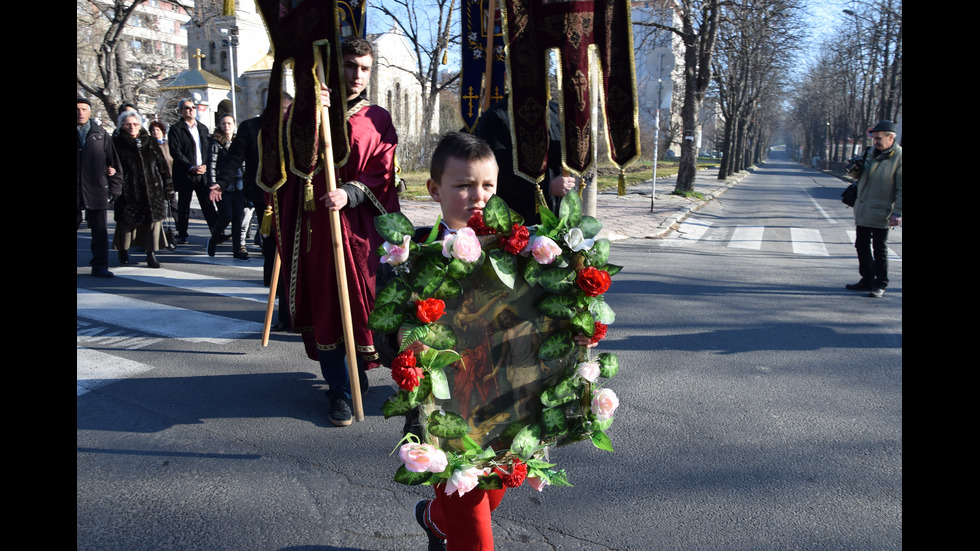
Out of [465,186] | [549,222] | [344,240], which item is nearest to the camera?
[549,222]

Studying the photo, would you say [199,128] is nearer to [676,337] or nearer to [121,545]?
[676,337]

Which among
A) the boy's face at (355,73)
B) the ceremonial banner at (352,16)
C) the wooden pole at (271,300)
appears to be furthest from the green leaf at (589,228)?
the wooden pole at (271,300)

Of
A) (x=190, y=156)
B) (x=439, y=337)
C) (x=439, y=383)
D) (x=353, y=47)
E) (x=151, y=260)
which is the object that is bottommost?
(x=151, y=260)

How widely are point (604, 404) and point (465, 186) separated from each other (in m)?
0.93

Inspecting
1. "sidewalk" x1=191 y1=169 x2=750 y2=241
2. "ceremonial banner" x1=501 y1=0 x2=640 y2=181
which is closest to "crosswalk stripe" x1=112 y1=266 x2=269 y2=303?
"ceremonial banner" x1=501 y1=0 x2=640 y2=181

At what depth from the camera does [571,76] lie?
381 centimetres

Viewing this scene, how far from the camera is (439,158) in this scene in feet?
8.37

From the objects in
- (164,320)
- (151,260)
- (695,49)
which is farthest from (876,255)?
(695,49)

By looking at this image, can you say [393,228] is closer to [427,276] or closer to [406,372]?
[427,276]

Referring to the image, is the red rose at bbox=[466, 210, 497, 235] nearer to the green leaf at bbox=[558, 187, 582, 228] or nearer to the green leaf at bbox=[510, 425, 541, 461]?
the green leaf at bbox=[558, 187, 582, 228]

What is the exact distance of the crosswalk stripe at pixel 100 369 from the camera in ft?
15.0

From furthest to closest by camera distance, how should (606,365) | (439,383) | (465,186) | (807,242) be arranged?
1. (807,242)
2. (465,186)
3. (606,365)
4. (439,383)

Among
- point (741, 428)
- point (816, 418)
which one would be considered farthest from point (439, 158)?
point (816, 418)

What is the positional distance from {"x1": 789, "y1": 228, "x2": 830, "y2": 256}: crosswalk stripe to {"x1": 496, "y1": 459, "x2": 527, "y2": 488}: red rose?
10970 mm
